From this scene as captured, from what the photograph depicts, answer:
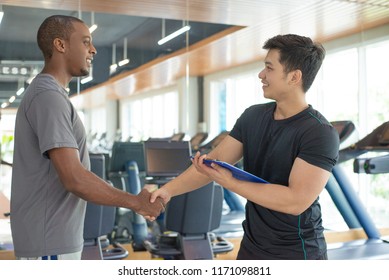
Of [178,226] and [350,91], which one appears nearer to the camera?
[178,226]

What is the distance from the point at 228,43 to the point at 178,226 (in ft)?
10.5

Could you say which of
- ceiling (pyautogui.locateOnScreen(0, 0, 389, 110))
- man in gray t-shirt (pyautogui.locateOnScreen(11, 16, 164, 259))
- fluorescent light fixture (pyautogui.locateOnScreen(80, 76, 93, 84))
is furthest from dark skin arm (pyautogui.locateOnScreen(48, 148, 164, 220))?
fluorescent light fixture (pyautogui.locateOnScreen(80, 76, 93, 84))

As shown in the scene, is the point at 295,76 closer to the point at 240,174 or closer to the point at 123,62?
the point at 240,174

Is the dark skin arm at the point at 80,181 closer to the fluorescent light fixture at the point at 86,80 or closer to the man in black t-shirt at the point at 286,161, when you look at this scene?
the man in black t-shirt at the point at 286,161

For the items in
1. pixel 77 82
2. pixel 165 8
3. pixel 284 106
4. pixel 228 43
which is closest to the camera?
pixel 284 106

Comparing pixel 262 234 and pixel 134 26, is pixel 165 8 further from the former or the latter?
pixel 262 234

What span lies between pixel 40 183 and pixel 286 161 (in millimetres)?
754

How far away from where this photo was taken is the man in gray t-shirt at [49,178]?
5.72 feet

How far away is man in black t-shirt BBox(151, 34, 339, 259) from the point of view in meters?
1.73

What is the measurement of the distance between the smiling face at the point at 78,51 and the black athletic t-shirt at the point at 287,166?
2.01 ft

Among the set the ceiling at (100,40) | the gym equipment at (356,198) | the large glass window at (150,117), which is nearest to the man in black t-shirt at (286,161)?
the gym equipment at (356,198)

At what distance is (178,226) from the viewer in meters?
3.85

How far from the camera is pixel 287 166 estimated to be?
1.80 metres
